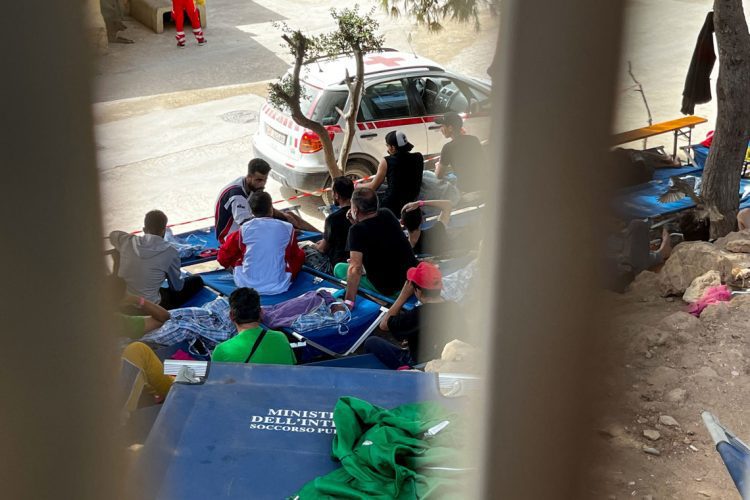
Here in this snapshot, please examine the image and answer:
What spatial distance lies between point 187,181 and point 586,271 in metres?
7.58

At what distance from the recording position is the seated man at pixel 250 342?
12.7 feet

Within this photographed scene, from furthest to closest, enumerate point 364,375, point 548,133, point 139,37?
point 139,37 < point 364,375 < point 548,133

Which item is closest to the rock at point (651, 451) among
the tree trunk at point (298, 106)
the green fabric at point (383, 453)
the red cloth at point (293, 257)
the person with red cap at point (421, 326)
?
the green fabric at point (383, 453)

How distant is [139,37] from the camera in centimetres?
1247

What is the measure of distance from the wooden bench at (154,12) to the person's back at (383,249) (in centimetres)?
883

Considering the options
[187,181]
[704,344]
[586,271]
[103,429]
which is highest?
[586,271]

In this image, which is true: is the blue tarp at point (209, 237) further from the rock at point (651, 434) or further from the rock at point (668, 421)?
the rock at point (651, 434)

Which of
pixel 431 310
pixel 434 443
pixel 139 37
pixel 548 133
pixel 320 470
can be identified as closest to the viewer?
pixel 548 133

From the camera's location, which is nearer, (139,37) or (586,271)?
(586,271)

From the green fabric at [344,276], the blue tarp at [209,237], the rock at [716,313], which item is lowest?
the blue tarp at [209,237]

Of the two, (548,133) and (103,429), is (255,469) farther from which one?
(548,133)

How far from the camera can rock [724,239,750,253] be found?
5172mm

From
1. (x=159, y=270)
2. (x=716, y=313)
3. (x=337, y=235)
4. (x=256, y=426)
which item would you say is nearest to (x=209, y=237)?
(x=337, y=235)

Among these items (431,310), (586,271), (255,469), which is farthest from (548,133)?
(431,310)
